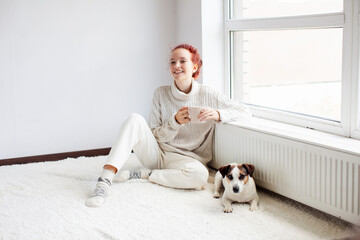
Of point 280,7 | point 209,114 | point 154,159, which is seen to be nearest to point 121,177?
point 154,159

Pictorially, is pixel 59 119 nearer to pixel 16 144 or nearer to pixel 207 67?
pixel 16 144

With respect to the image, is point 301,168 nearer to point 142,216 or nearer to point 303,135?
point 303,135

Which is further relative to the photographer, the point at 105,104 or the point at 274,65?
the point at 105,104

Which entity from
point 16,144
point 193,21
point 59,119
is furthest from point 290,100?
point 16,144

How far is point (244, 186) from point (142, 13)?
1.94 metres

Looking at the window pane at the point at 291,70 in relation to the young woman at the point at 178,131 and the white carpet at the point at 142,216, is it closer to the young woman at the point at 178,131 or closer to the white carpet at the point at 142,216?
the young woman at the point at 178,131

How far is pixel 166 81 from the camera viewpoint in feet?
13.6

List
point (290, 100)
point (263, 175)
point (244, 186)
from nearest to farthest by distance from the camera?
point (244, 186) → point (263, 175) → point (290, 100)

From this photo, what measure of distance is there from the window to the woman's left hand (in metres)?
0.43

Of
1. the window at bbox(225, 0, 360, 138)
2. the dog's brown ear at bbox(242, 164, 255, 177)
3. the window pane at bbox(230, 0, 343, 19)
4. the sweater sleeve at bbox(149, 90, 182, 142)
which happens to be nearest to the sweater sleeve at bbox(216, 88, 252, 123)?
the window at bbox(225, 0, 360, 138)

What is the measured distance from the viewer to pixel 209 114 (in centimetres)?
296

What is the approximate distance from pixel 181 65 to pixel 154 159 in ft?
2.09

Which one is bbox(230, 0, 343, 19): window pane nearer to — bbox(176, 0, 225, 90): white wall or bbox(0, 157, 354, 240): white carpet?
bbox(176, 0, 225, 90): white wall

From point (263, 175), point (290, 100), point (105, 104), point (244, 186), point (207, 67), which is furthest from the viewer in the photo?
point (105, 104)
